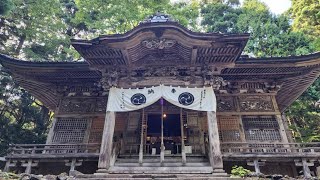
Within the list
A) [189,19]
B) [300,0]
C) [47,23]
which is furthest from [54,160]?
[300,0]

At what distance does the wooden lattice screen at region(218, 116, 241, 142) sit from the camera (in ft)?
37.7

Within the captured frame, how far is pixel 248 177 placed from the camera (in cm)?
741

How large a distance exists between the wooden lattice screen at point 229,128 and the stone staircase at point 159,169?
5.45ft

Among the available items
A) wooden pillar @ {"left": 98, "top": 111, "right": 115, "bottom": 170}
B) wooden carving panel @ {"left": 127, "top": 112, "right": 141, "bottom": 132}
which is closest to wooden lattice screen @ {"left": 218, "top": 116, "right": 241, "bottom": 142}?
wooden carving panel @ {"left": 127, "top": 112, "right": 141, "bottom": 132}

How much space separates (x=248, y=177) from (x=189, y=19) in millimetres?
16397

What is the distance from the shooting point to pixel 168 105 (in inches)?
509

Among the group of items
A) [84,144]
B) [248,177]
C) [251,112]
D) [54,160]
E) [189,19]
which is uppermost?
[189,19]

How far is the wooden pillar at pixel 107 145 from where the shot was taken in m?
8.77

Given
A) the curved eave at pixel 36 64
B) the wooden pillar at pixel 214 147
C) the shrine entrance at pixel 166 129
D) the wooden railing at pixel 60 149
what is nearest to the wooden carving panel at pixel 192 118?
the shrine entrance at pixel 166 129

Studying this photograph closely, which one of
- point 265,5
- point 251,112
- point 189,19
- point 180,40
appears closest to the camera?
point 180,40

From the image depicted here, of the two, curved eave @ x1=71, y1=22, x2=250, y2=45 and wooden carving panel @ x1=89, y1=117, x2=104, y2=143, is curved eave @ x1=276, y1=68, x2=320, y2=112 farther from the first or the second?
wooden carving panel @ x1=89, y1=117, x2=104, y2=143

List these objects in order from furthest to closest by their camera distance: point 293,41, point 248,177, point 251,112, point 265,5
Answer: point 265,5 < point 293,41 < point 251,112 < point 248,177

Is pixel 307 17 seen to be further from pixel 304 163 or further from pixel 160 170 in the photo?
pixel 160 170

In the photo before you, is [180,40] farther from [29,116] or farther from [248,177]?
[29,116]
